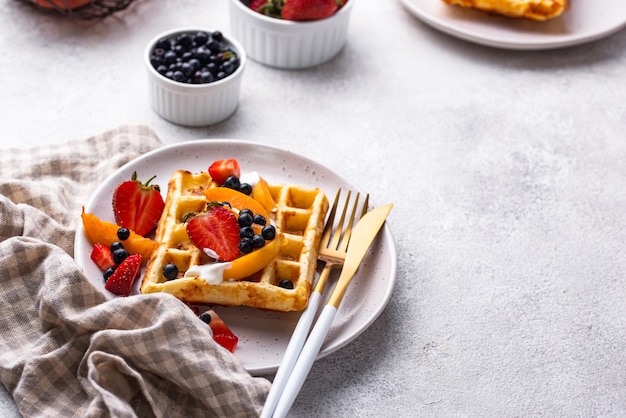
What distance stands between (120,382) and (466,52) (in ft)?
6.66

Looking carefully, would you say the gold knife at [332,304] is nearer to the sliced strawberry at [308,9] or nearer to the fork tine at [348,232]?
the fork tine at [348,232]

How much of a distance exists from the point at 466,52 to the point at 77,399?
2095 millimetres

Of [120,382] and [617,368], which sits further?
[617,368]

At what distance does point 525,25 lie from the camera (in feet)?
10.2

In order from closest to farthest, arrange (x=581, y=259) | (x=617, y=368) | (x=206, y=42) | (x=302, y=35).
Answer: (x=617, y=368) < (x=581, y=259) < (x=206, y=42) < (x=302, y=35)

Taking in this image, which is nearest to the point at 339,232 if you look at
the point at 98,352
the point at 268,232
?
the point at 268,232

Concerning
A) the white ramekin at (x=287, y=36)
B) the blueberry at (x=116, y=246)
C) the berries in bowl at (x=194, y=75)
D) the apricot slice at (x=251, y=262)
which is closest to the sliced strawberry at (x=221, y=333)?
the apricot slice at (x=251, y=262)

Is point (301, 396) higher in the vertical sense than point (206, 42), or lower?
lower

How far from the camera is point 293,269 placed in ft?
6.47

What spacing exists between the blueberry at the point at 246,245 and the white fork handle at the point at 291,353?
0.20m

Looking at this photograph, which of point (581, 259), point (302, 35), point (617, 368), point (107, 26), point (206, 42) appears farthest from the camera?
point (107, 26)

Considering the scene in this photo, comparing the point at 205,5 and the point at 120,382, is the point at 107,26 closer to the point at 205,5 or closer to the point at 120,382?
the point at 205,5

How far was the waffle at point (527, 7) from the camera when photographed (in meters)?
3.03

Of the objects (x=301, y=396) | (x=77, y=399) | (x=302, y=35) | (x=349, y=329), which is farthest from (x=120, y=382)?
(x=302, y=35)
